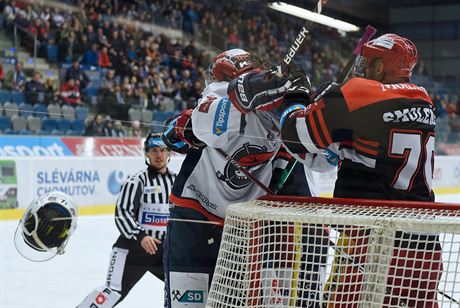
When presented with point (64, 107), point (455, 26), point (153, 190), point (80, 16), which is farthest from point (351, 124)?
point (80, 16)

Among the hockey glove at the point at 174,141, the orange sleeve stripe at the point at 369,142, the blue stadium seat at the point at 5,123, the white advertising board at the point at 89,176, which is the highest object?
the orange sleeve stripe at the point at 369,142

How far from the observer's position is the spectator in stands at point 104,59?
6.04m

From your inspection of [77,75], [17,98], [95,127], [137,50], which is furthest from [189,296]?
[137,50]

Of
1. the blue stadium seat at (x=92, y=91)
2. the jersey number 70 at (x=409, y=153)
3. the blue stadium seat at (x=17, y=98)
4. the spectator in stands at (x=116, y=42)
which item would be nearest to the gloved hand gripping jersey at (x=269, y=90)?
the jersey number 70 at (x=409, y=153)

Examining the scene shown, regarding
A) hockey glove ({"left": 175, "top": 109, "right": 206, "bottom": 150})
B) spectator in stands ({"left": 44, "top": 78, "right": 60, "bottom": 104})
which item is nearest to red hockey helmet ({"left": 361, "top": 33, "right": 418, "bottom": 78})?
hockey glove ({"left": 175, "top": 109, "right": 206, "bottom": 150})

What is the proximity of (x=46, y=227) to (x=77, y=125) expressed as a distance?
44.0 inches

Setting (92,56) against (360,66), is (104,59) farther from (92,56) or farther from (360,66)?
(360,66)

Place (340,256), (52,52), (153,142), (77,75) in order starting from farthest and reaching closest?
(52,52), (77,75), (153,142), (340,256)

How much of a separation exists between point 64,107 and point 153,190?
593 mm

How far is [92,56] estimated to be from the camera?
588cm

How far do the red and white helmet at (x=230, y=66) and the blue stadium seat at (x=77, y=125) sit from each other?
4.29 feet

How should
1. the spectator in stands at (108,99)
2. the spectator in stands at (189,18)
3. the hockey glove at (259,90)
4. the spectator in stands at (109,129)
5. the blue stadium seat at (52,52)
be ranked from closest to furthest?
the hockey glove at (259,90) → the spectator in stands at (109,129) → the spectator in stands at (108,99) → the spectator in stands at (189,18) → the blue stadium seat at (52,52)

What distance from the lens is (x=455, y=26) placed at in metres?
3.18

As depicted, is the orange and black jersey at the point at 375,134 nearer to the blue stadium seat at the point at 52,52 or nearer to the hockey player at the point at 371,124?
the hockey player at the point at 371,124
